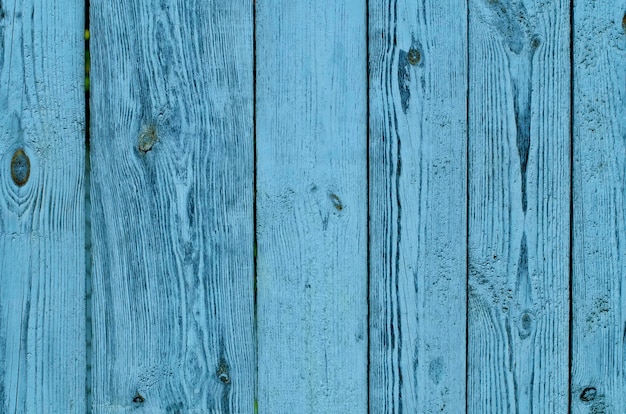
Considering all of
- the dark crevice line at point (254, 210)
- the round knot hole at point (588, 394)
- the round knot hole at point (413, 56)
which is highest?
the round knot hole at point (413, 56)

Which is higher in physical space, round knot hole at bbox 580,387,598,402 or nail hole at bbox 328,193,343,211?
nail hole at bbox 328,193,343,211

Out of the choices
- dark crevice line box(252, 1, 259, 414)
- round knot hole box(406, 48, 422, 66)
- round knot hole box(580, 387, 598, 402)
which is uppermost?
round knot hole box(406, 48, 422, 66)

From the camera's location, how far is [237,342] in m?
1.09

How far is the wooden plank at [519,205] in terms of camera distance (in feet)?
3.69

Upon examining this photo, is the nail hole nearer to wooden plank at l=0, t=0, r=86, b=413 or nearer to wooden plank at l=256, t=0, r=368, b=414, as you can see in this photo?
wooden plank at l=256, t=0, r=368, b=414

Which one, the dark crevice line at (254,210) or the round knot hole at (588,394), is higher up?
the dark crevice line at (254,210)

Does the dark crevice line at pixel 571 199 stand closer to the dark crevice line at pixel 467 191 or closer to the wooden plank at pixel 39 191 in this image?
the dark crevice line at pixel 467 191

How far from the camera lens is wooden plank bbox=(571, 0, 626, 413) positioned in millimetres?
1138

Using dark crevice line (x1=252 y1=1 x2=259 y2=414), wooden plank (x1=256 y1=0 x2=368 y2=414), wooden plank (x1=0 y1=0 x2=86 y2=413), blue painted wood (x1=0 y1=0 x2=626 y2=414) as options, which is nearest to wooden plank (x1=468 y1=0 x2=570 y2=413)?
blue painted wood (x1=0 y1=0 x2=626 y2=414)

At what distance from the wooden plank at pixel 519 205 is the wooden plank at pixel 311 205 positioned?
0.20 meters

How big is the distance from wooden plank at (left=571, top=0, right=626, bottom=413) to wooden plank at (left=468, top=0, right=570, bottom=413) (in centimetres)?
2

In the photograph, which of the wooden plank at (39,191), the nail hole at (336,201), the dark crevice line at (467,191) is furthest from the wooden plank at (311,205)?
the wooden plank at (39,191)

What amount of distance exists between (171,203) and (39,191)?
8.3 inches

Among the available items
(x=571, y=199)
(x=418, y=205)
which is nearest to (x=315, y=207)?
(x=418, y=205)
